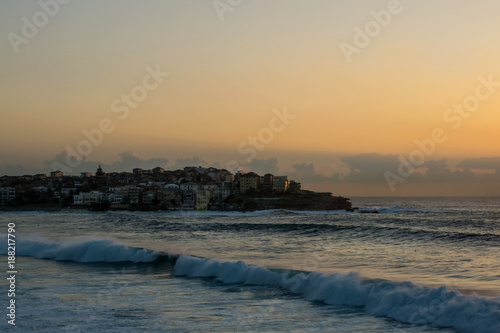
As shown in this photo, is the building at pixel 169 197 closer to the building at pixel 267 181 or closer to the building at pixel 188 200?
the building at pixel 188 200

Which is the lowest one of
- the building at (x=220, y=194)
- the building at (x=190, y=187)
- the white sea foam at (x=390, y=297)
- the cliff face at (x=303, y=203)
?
the cliff face at (x=303, y=203)

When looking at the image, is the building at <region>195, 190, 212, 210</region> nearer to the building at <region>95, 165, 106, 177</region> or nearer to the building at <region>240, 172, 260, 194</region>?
the building at <region>240, 172, 260, 194</region>

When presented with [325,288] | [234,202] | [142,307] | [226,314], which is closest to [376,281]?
[325,288]

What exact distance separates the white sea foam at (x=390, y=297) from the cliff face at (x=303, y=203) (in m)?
81.0

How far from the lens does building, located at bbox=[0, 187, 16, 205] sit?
123m

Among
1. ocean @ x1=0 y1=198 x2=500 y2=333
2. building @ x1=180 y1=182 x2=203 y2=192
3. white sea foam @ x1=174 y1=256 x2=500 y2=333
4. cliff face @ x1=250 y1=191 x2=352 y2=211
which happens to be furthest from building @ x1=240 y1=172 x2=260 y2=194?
white sea foam @ x1=174 y1=256 x2=500 y2=333

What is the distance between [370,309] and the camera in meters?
12.3

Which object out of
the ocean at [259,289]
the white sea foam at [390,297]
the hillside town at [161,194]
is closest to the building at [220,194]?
the hillside town at [161,194]

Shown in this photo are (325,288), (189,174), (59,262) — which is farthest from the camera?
(189,174)

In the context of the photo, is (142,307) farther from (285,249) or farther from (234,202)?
(234,202)

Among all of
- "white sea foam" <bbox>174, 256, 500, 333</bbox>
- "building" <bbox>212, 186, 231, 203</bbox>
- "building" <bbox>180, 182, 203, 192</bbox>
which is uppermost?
"building" <bbox>180, 182, 203, 192</bbox>

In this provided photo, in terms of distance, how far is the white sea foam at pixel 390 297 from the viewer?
10.7 m

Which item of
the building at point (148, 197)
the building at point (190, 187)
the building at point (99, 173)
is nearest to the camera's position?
the building at point (148, 197)

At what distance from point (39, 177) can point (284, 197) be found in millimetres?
90041
